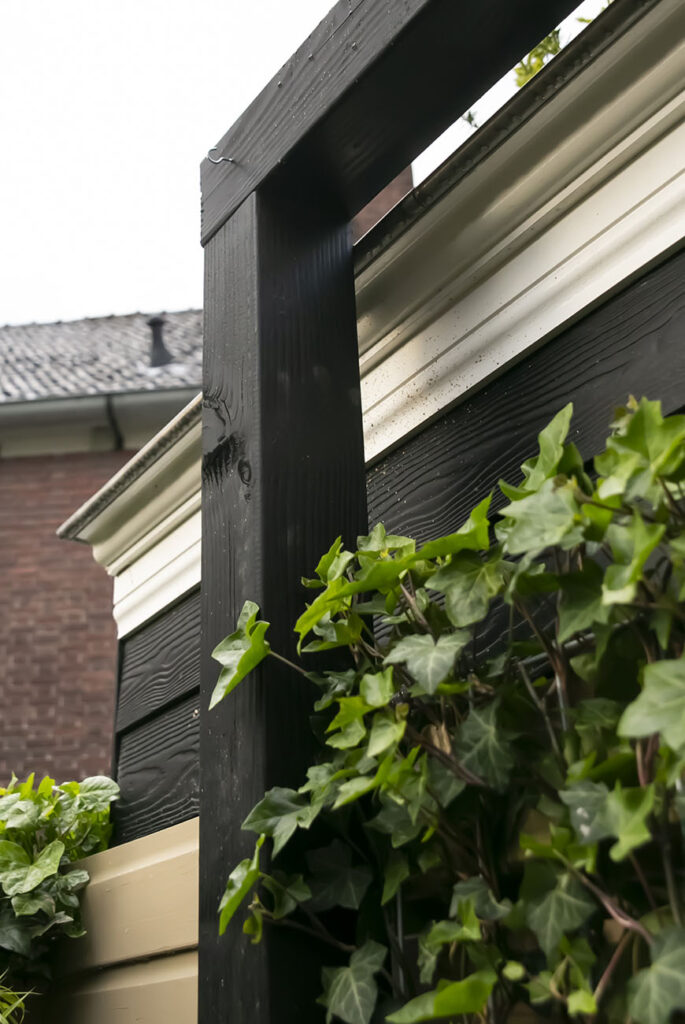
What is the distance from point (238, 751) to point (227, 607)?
21 cm

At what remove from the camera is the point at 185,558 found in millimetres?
2312

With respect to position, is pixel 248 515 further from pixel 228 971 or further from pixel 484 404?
pixel 228 971

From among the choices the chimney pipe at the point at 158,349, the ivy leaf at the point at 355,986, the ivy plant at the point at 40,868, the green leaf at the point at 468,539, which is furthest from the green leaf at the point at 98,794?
the chimney pipe at the point at 158,349

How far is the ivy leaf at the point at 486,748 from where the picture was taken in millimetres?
996

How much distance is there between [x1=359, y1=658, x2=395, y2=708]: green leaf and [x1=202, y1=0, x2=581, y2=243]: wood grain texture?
31.6 inches

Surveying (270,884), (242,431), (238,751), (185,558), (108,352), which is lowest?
(270,884)

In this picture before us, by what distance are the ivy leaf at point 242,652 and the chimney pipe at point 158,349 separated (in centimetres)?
933

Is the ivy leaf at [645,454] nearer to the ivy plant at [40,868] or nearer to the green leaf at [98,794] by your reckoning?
the ivy plant at [40,868]

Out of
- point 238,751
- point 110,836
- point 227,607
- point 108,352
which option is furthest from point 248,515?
point 108,352

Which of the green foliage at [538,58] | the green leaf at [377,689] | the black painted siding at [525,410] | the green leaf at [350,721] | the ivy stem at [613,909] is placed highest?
the green foliage at [538,58]

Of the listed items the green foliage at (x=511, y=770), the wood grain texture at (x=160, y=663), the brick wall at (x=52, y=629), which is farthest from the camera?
the brick wall at (x=52, y=629)

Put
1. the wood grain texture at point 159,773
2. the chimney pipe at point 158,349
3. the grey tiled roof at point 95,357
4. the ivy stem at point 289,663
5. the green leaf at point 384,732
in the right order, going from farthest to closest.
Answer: the chimney pipe at point 158,349, the grey tiled roof at point 95,357, the wood grain texture at point 159,773, the ivy stem at point 289,663, the green leaf at point 384,732

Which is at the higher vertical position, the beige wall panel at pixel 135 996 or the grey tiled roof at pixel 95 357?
the grey tiled roof at pixel 95 357

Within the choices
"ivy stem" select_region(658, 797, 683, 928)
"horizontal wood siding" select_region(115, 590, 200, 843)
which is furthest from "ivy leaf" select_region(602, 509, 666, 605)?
"horizontal wood siding" select_region(115, 590, 200, 843)
